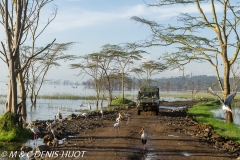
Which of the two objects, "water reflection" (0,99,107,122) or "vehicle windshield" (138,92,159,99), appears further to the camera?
"water reflection" (0,99,107,122)

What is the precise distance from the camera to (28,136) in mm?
12234

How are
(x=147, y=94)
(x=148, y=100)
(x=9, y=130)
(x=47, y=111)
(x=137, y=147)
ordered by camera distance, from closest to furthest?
(x=137, y=147) < (x=9, y=130) < (x=148, y=100) < (x=147, y=94) < (x=47, y=111)

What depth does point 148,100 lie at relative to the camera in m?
20.7

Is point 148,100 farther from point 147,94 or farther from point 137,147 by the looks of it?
point 137,147

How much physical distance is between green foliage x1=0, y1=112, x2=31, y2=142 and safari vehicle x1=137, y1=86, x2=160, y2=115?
1004 centimetres

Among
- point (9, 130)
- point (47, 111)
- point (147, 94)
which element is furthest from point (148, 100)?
point (9, 130)

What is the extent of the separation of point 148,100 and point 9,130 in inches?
427

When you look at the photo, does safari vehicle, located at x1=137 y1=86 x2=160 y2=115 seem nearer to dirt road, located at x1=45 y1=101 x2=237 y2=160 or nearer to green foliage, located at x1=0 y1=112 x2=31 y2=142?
dirt road, located at x1=45 y1=101 x2=237 y2=160

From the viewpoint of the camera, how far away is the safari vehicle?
20422 millimetres

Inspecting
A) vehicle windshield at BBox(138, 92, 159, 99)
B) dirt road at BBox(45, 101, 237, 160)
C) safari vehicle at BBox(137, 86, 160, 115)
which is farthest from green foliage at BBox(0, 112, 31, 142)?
vehicle windshield at BBox(138, 92, 159, 99)

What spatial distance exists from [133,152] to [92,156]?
4.23 feet

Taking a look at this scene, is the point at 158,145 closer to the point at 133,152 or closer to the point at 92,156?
the point at 133,152

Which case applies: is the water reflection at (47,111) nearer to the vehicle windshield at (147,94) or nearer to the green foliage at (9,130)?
the vehicle windshield at (147,94)

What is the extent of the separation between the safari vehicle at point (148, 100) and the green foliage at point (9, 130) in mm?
10039
